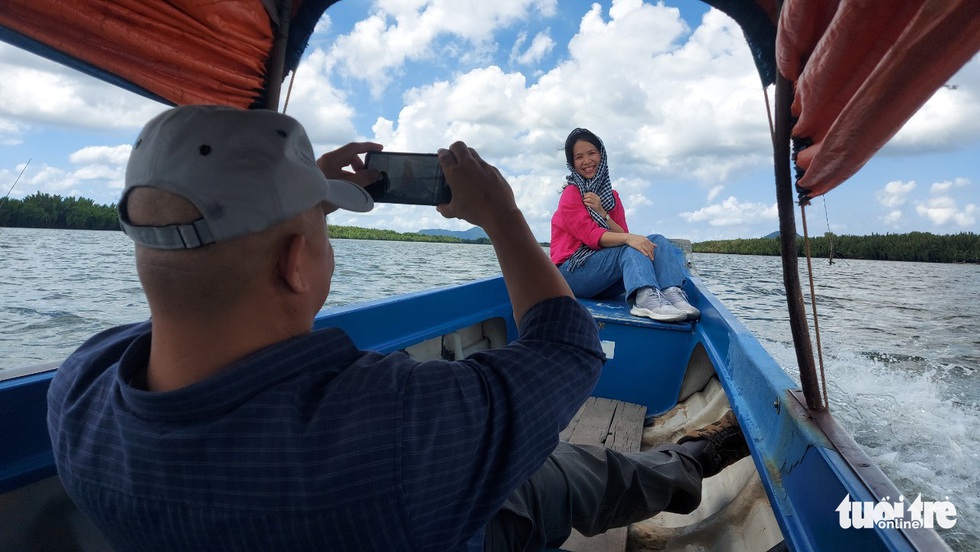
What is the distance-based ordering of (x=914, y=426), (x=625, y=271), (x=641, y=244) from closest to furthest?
(x=914, y=426)
(x=625, y=271)
(x=641, y=244)

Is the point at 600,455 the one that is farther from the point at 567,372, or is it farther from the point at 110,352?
the point at 110,352

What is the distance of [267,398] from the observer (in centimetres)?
65

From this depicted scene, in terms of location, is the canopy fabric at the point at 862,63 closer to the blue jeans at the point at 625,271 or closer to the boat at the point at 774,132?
the boat at the point at 774,132

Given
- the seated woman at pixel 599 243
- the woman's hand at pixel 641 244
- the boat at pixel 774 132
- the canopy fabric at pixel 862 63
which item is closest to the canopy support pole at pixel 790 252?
the boat at pixel 774 132

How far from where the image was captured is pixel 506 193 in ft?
2.97

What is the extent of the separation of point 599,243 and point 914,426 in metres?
2.22

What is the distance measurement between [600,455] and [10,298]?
5.26 meters

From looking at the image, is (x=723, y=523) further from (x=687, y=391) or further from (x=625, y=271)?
(x=625, y=271)

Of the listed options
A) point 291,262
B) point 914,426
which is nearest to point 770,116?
point 291,262

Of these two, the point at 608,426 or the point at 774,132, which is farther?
the point at 608,426

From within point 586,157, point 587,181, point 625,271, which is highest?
point 586,157

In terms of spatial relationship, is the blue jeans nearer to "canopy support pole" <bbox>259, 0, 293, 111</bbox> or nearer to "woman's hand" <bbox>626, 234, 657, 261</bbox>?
"woman's hand" <bbox>626, 234, 657, 261</bbox>

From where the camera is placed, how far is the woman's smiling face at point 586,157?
397 cm

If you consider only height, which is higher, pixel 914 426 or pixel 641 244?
pixel 641 244
